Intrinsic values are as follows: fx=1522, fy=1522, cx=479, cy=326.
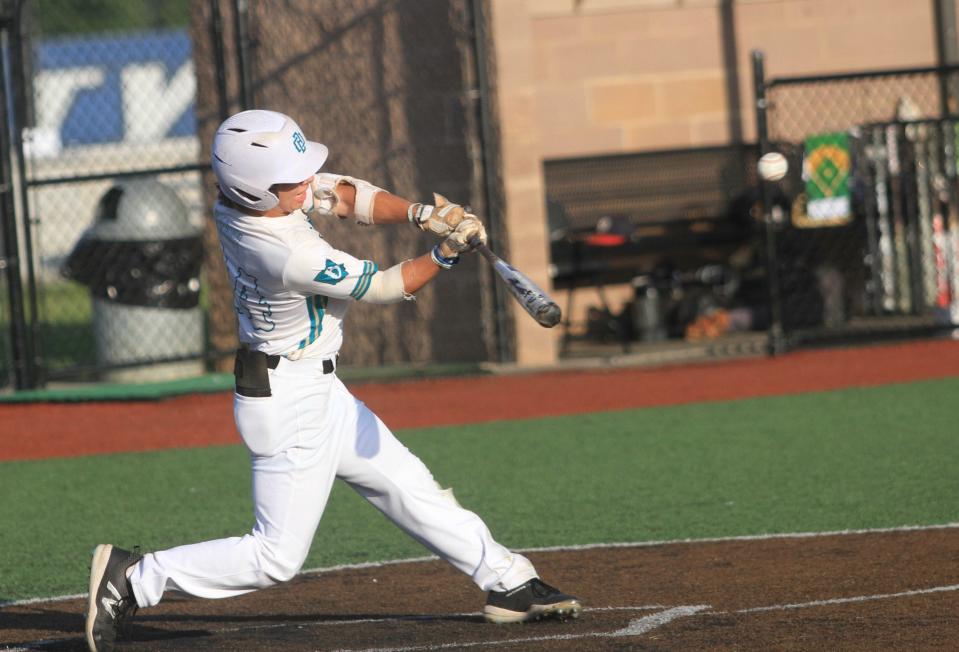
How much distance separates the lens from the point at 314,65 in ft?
46.5

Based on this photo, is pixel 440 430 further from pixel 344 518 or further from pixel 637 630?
pixel 637 630

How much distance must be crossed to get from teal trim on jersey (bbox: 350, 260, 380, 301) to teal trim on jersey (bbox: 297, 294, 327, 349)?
26cm

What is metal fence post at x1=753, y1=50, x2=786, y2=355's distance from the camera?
12.8 m

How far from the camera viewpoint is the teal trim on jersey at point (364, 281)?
195 inches

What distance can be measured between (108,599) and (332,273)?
4.61 ft

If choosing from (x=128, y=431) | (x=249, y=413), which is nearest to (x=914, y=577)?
(x=249, y=413)

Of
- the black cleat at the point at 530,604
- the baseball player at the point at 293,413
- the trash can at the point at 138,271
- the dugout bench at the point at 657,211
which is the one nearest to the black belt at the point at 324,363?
the baseball player at the point at 293,413

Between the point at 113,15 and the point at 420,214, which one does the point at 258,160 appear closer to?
the point at 420,214

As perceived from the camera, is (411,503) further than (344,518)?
No

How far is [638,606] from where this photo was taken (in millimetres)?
5656

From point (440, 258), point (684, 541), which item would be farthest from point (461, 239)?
point (684, 541)

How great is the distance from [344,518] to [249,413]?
2.88m

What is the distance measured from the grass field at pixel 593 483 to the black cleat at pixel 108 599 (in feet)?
4.22

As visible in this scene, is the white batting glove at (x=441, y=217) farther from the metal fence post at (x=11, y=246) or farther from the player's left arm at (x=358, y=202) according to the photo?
the metal fence post at (x=11, y=246)
